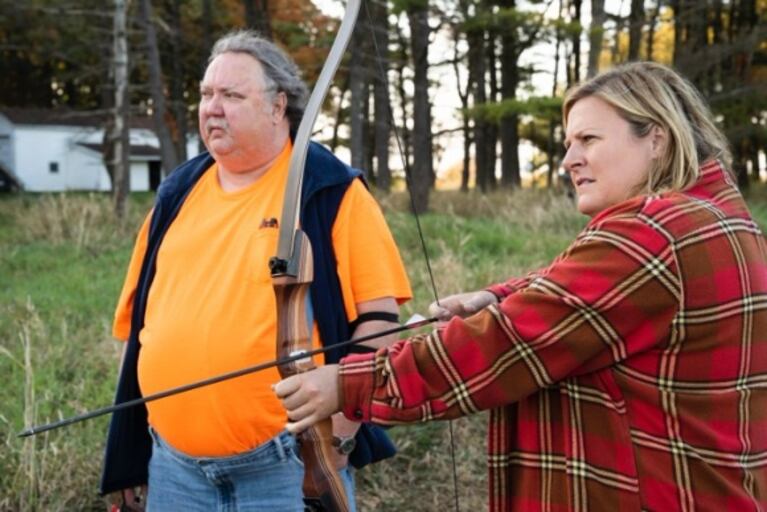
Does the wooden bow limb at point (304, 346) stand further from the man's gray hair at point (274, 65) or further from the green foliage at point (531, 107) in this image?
the green foliage at point (531, 107)

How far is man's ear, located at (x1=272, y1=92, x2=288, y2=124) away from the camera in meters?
2.32

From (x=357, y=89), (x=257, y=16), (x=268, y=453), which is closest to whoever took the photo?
(x=268, y=453)

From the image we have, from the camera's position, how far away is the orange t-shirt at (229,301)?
2131 millimetres

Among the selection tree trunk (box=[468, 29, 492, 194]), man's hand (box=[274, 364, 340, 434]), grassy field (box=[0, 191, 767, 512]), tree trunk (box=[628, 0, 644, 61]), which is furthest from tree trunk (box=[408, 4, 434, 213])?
man's hand (box=[274, 364, 340, 434])

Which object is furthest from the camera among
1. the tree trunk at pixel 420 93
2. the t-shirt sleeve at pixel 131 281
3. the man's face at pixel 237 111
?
the tree trunk at pixel 420 93

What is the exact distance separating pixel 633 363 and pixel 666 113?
17.8 inches

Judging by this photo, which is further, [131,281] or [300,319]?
[131,281]

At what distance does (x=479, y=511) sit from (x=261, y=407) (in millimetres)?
2146

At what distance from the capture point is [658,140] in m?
1.54

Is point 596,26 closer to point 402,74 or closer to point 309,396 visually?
point 309,396

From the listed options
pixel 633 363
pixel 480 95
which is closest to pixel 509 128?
pixel 480 95

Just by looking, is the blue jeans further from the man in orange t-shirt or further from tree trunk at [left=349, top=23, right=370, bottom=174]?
tree trunk at [left=349, top=23, right=370, bottom=174]

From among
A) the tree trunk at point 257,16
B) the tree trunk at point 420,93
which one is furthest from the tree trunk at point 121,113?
the tree trunk at point 420,93

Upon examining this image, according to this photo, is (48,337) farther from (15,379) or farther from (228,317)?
(228,317)
